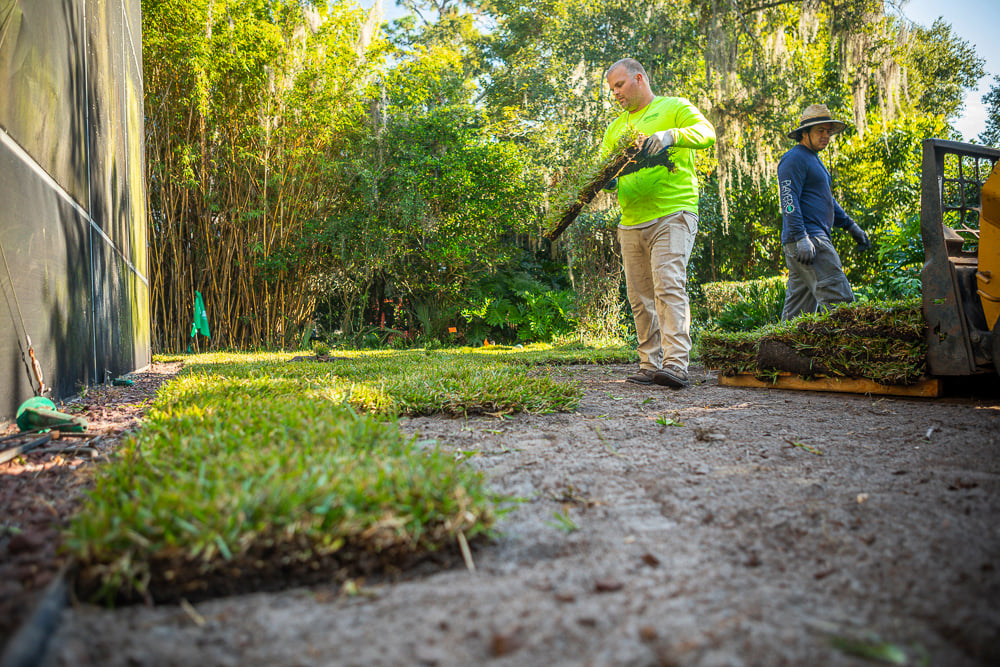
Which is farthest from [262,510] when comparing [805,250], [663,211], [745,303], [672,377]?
[745,303]

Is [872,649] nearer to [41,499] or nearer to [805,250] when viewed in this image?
[41,499]

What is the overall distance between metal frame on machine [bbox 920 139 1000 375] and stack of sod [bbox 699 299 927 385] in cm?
9

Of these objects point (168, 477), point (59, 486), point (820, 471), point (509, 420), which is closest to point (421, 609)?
point (168, 477)

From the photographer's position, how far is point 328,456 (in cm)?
123

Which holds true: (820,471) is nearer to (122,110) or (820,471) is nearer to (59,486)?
(59,486)

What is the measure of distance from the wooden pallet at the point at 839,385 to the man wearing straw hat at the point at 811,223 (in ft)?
2.13

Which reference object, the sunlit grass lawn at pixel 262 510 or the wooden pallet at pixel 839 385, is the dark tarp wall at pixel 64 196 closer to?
the sunlit grass lawn at pixel 262 510

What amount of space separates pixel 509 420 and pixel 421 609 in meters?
1.49

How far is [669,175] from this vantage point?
3.51 meters

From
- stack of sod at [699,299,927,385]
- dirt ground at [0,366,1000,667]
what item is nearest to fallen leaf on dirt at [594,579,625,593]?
dirt ground at [0,366,1000,667]

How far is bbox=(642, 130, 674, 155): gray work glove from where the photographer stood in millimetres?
3254

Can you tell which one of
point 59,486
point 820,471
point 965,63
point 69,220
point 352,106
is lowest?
point 820,471

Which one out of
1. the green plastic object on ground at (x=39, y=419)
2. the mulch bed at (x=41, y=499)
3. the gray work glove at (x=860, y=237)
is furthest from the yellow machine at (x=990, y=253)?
the green plastic object on ground at (x=39, y=419)

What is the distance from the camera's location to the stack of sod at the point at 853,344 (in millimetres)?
2701
